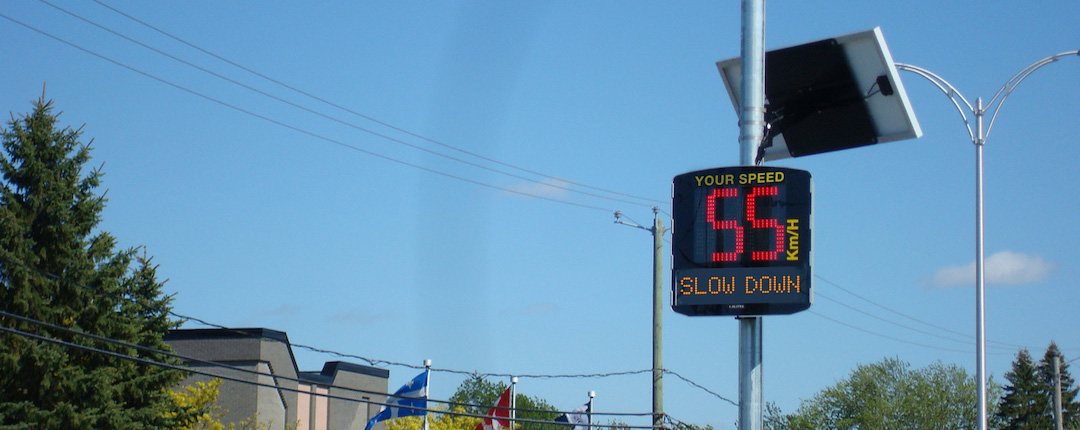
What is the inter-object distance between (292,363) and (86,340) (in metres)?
19.5

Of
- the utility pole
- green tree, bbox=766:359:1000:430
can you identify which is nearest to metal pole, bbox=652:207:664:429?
the utility pole

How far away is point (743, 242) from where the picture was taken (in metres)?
7.82

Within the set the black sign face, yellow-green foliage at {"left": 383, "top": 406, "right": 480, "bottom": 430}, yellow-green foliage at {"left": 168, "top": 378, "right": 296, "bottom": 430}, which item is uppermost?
the black sign face

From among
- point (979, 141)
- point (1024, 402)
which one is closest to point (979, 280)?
point (979, 141)

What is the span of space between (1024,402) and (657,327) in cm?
4960

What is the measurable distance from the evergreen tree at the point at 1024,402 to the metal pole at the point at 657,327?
4824cm

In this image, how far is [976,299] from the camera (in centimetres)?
1978

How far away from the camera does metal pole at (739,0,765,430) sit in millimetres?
7875

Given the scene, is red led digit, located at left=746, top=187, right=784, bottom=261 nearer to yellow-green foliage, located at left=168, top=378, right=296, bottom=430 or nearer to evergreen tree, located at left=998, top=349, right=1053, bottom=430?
yellow-green foliage, located at left=168, top=378, right=296, bottom=430

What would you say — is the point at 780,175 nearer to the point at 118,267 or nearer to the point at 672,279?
the point at 672,279

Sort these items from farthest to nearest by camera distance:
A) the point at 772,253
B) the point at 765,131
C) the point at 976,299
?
the point at 976,299 → the point at 765,131 → the point at 772,253

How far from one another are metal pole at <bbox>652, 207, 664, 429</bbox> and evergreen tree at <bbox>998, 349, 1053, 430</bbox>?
158ft

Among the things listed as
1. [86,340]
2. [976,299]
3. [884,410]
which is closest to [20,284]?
[86,340]

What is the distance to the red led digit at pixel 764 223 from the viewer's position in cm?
773
